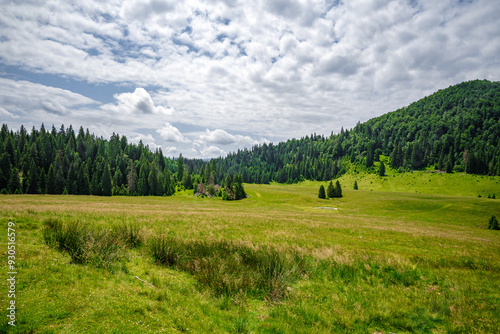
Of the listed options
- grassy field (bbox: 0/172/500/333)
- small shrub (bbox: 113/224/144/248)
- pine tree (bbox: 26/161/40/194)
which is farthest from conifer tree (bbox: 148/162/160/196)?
small shrub (bbox: 113/224/144/248)

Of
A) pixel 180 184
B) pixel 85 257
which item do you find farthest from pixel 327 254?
pixel 180 184

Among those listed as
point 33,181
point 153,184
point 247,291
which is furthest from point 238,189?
point 247,291

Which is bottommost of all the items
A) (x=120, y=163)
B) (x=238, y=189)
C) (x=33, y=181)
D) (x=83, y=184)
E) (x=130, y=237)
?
(x=238, y=189)

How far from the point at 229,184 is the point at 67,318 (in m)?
101

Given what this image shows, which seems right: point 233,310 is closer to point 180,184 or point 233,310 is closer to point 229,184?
point 229,184

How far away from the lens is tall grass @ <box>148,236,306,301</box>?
415 inches

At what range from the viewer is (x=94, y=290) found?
822cm

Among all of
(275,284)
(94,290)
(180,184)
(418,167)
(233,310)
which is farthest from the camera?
(418,167)

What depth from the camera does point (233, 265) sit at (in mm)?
11867

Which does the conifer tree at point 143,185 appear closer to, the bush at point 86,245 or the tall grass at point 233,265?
the bush at point 86,245

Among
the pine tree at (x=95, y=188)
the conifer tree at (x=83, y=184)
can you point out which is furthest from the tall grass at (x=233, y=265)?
the conifer tree at (x=83, y=184)

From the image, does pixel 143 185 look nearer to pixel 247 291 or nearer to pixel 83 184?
pixel 83 184

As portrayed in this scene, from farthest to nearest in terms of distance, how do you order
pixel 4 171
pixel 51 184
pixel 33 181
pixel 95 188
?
pixel 95 188 < pixel 51 184 < pixel 4 171 < pixel 33 181

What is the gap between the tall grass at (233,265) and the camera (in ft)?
34.6
